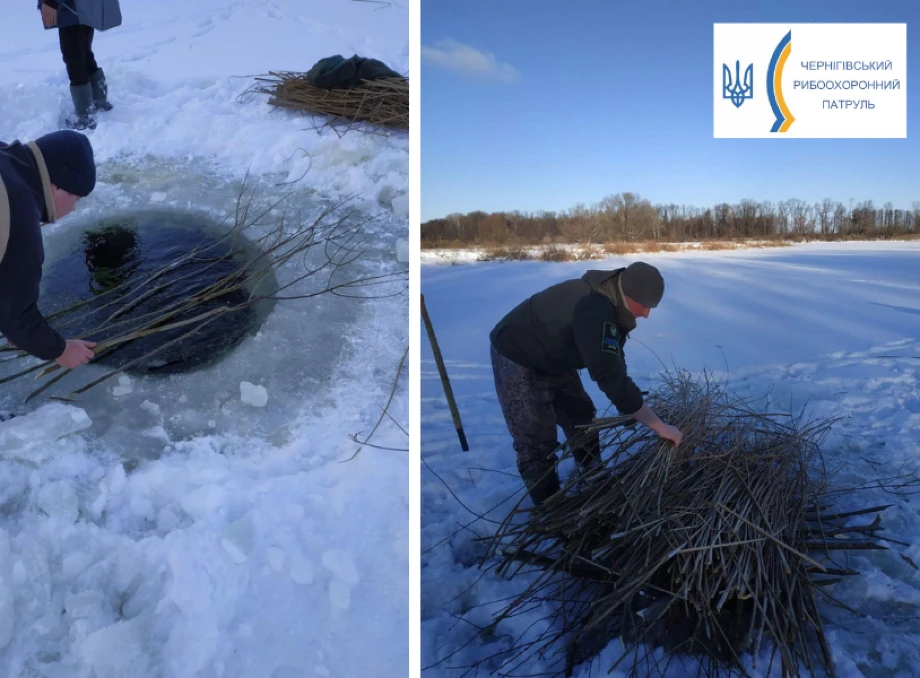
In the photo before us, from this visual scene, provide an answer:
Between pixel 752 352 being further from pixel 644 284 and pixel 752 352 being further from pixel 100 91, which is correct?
pixel 100 91

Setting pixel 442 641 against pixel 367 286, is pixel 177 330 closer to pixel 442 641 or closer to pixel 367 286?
pixel 367 286

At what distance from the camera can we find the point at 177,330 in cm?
190

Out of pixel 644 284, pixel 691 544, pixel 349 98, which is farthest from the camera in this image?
pixel 349 98


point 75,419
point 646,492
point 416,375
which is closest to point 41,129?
point 75,419

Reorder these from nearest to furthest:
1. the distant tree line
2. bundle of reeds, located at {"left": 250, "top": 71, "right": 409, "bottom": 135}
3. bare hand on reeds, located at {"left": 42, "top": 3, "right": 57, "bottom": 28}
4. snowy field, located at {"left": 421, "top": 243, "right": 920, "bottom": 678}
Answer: snowy field, located at {"left": 421, "top": 243, "right": 920, "bottom": 678}
the distant tree line
bare hand on reeds, located at {"left": 42, "top": 3, "right": 57, "bottom": 28}
bundle of reeds, located at {"left": 250, "top": 71, "right": 409, "bottom": 135}

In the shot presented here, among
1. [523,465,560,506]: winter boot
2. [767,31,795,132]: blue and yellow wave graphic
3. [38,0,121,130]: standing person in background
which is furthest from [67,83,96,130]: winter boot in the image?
[767,31,795,132]: blue and yellow wave graphic

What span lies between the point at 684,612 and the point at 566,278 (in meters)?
0.94

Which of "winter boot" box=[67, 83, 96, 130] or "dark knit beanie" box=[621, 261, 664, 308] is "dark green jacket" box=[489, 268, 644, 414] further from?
"winter boot" box=[67, 83, 96, 130]

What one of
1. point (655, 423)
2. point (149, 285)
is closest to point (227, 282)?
point (149, 285)

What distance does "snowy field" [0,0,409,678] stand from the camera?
1.44 m

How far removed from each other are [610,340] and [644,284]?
165mm

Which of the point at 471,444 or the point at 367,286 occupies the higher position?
the point at 367,286

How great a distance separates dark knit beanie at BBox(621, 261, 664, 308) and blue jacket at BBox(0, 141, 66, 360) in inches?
58.6

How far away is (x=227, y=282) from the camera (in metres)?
1.98
